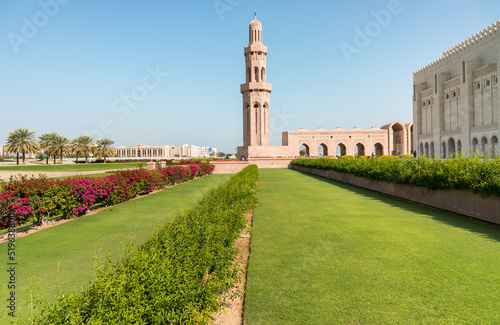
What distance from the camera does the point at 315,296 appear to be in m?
2.82

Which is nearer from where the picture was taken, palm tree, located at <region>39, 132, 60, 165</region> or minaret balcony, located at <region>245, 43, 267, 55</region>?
minaret balcony, located at <region>245, 43, 267, 55</region>

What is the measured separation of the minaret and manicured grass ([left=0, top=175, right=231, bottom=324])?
33.1 metres

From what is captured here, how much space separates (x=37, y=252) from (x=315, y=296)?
14.0ft

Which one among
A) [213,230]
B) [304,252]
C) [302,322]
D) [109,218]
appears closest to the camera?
[302,322]

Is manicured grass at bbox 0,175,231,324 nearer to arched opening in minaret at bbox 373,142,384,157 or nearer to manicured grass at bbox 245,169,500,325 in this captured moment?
manicured grass at bbox 245,169,500,325

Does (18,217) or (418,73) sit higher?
(418,73)

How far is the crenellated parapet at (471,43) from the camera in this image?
28719 mm

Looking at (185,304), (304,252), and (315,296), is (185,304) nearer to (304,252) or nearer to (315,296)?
(315,296)

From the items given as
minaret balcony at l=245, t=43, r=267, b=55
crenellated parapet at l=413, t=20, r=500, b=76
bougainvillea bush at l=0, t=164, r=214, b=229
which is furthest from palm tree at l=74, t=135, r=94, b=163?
crenellated parapet at l=413, t=20, r=500, b=76

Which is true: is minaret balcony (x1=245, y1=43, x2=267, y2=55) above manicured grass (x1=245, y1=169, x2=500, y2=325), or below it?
above

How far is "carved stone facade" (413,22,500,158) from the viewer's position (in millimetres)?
28180

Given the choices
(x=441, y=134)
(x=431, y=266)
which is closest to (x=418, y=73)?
(x=441, y=134)

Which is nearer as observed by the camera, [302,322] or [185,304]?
[185,304]

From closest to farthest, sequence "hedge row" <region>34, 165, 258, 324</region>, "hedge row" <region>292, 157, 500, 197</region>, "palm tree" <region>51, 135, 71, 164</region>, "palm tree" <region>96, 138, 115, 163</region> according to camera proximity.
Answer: "hedge row" <region>34, 165, 258, 324</region> → "hedge row" <region>292, 157, 500, 197</region> → "palm tree" <region>51, 135, 71, 164</region> → "palm tree" <region>96, 138, 115, 163</region>
